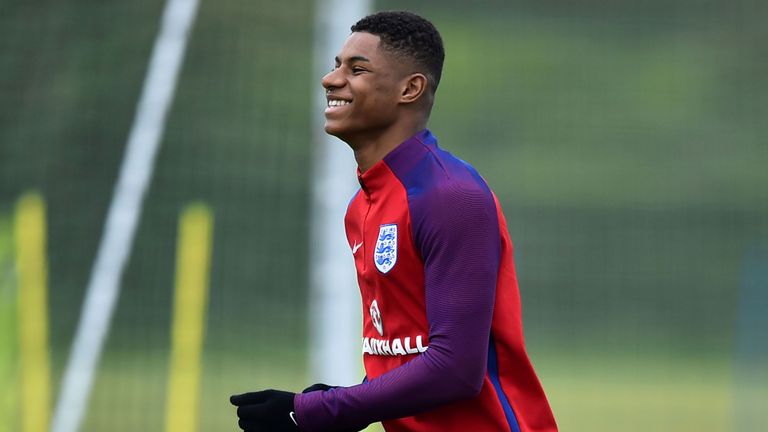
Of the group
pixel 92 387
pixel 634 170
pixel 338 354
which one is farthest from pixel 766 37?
pixel 92 387

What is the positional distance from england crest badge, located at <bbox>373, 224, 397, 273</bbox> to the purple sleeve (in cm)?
9

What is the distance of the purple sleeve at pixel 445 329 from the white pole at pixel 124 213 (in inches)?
175

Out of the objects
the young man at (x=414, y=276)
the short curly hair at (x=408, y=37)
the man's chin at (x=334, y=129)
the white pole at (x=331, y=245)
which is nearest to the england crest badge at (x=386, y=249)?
the young man at (x=414, y=276)

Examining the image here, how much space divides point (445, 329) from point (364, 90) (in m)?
0.58

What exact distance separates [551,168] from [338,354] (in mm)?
1799

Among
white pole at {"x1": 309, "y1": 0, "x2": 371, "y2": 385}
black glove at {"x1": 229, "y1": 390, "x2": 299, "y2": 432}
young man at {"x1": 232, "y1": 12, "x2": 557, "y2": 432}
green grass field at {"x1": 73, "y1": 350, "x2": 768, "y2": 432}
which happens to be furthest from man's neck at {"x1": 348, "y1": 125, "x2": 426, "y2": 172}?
green grass field at {"x1": 73, "y1": 350, "x2": 768, "y2": 432}

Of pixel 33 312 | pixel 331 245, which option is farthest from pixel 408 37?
pixel 33 312

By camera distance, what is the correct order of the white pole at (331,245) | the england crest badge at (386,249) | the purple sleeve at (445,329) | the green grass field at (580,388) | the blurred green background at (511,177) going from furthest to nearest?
1. the blurred green background at (511,177)
2. the white pole at (331,245)
3. the green grass field at (580,388)
4. the england crest badge at (386,249)
5. the purple sleeve at (445,329)

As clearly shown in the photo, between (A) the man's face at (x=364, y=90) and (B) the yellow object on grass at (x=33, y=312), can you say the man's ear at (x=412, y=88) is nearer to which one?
(A) the man's face at (x=364, y=90)

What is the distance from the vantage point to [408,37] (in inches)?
104

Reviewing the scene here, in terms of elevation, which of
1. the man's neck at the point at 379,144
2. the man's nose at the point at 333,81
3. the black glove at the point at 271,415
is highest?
the man's nose at the point at 333,81

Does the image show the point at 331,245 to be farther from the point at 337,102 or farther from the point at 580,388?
the point at 337,102

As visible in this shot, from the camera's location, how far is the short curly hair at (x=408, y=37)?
8.63 ft

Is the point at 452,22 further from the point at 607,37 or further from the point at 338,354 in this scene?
the point at 338,354
